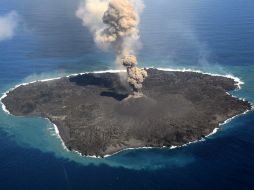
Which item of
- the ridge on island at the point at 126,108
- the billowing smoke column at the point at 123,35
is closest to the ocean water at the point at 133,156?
the ridge on island at the point at 126,108

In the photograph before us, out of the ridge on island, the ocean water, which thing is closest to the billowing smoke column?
the ridge on island

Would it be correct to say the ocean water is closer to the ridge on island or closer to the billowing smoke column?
the ridge on island

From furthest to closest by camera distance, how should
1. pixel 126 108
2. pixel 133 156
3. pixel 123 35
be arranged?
pixel 123 35 < pixel 126 108 < pixel 133 156

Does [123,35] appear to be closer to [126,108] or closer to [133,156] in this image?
[126,108]

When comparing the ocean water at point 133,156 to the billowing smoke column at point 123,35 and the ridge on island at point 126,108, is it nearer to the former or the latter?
the ridge on island at point 126,108

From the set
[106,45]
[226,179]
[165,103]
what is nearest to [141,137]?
[165,103]

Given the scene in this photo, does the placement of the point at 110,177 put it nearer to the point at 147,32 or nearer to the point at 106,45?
the point at 106,45

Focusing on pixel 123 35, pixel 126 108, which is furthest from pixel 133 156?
pixel 123 35

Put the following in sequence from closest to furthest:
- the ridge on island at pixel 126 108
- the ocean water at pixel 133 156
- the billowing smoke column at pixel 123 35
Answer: the ocean water at pixel 133 156, the ridge on island at pixel 126 108, the billowing smoke column at pixel 123 35

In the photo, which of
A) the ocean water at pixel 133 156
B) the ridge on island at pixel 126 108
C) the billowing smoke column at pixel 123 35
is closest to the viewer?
the ocean water at pixel 133 156
